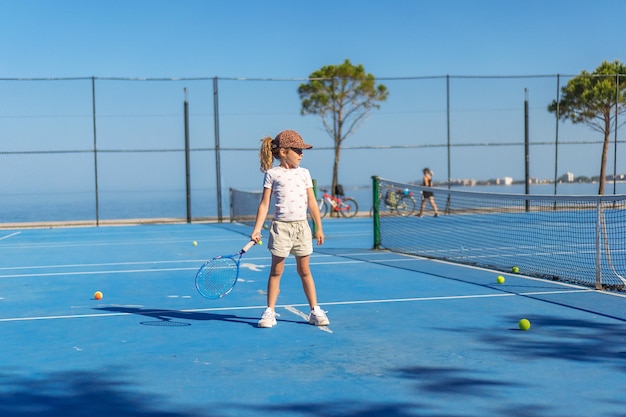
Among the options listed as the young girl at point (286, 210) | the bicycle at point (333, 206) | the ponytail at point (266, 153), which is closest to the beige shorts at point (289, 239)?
the young girl at point (286, 210)

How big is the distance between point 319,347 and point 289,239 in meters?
1.11

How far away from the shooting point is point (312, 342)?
6.00 meters

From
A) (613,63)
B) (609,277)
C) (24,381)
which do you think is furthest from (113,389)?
(613,63)


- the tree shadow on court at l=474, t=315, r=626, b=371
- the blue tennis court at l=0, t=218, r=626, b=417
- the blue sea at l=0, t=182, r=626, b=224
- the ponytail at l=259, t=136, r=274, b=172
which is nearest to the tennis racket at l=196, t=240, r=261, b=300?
the blue tennis court at l=0, t=218, r=626, b=417

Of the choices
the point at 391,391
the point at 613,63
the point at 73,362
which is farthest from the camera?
the point at 613,63

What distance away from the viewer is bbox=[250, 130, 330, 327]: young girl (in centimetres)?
655

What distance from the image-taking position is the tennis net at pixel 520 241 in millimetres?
9672

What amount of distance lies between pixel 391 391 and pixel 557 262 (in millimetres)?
7415

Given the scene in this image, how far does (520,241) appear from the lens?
581 inches

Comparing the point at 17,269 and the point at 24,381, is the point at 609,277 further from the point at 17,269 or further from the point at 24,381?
the point at 17,269

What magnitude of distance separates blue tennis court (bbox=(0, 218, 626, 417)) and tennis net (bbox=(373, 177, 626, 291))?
0.90m

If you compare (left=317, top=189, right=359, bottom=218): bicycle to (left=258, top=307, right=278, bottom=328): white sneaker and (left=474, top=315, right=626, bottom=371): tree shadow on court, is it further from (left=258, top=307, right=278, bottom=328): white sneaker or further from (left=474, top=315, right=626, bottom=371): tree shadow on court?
(left=474, top=315, right=626, bottom=371): tree shadow on court

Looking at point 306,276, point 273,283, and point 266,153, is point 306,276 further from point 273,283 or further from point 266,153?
point 266,153

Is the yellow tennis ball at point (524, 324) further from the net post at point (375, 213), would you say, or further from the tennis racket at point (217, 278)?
the net post at point (375, 213)
